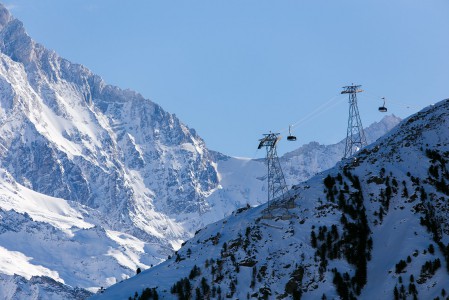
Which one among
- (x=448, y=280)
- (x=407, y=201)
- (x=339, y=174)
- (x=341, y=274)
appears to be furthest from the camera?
(x=339, y=174)

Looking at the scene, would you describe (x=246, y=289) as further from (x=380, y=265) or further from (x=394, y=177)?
(x=394, y=177)

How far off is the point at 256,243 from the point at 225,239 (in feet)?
23.9

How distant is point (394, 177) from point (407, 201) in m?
8.15

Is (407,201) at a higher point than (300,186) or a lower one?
lower

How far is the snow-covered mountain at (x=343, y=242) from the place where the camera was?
5143 inches

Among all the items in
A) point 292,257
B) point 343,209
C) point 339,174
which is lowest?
point 292,257

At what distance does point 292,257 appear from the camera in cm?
14038

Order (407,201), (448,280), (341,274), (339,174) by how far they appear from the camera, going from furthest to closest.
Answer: (339,174), (407,201), (341,274), (448,280)

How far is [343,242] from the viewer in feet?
458

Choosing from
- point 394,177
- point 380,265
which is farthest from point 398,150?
point 380,265

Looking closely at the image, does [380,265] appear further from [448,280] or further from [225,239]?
[225,239]

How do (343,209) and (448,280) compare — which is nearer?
(448,280)

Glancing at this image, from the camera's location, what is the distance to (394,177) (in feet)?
500

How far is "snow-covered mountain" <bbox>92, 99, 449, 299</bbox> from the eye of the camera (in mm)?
130625
